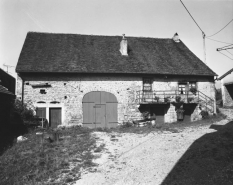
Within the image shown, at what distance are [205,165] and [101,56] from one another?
12.5 meters

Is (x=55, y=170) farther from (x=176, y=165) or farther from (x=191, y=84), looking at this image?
(x=191, y=84)

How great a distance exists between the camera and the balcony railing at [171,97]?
51.2ft

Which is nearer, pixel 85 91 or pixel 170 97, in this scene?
pixel 85 91

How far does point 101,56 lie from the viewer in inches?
667

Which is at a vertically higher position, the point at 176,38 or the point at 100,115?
the point at 176,38

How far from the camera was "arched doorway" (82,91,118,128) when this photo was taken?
590 inches

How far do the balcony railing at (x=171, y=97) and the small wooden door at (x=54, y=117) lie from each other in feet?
20.3

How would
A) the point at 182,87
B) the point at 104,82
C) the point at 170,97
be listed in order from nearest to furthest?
1. the point at 104,82
2. the point at 170,97
3. the point at 182,87

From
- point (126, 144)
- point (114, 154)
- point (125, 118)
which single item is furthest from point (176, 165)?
point (125, 118)

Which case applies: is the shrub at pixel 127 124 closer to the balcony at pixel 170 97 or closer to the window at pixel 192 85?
the balcony at pixel 170 97

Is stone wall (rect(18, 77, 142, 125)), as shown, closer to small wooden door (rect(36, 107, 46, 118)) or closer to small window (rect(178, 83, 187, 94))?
small wooden door (rect(36, 107, 46, 118))

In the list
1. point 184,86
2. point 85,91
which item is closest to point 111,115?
point 85,91

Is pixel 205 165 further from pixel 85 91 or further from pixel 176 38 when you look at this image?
pixel 176 38

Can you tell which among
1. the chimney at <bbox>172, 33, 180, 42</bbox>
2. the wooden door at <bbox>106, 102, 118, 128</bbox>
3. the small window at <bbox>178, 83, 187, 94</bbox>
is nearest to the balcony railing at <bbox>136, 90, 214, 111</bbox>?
the small window at <bbox>178, 83, 187, 94</bbox>
